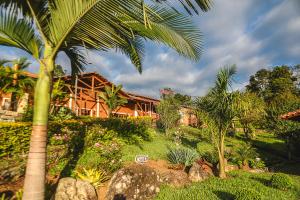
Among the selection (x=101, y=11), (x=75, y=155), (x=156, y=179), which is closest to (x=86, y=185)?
(x=156, y=179)

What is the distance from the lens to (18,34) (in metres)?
4.05

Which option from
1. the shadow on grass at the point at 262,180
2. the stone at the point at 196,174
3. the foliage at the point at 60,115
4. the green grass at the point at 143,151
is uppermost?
the foliage at the point at 60,115

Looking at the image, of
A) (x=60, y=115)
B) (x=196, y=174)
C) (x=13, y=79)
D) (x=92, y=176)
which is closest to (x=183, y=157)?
(x=196, y=174)

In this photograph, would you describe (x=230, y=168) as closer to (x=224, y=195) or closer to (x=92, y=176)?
(x=224, y=195)

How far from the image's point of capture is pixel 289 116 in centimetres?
1198

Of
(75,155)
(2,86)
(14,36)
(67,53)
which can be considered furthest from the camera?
(2,86)

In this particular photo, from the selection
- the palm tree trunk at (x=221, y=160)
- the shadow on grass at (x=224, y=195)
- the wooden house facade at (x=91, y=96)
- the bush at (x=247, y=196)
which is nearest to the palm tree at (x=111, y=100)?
the wooden house facade at (x=91, y=96)

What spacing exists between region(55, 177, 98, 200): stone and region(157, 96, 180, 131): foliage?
1274 cm

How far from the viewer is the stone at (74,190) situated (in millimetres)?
5990

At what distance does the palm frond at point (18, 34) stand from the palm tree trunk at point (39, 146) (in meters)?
0.64

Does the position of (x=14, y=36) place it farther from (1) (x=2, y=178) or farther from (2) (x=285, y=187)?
(2) (x=285, y=187)

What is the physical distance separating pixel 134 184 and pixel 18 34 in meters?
4.84

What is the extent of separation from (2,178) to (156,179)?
411 cm

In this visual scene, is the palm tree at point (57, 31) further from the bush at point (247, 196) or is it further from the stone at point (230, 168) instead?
the stone at point (230, 168)
